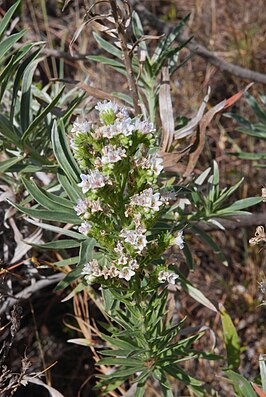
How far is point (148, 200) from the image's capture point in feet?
4.72

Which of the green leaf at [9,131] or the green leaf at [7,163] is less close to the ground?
the green leaf at [9,131]

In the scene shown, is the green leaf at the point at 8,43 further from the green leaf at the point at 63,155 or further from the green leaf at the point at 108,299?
the green leaf at the point at 108,299

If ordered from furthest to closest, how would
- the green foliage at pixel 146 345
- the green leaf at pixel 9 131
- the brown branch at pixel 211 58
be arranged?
the brown branch at pixel 211 58, the green leaf at pixel 9 131, the green foliage at pixel 146 345

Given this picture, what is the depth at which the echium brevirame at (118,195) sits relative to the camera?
56.8 inches

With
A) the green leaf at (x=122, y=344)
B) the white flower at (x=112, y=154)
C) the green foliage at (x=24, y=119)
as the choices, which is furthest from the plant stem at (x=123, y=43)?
the green leaf at (x=122, y=344)

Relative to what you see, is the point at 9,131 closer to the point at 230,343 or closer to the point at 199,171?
the point at 230,343

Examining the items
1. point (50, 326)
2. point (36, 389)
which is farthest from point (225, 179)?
point (36, 389)

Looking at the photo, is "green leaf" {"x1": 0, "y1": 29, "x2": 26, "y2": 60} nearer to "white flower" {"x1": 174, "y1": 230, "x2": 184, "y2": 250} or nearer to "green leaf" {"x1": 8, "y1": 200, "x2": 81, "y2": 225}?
"green leaf" {"x1": 8, "y1": 200, "x2": 81, "y2": 225}

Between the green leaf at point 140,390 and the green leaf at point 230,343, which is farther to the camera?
the green leaf at point 230,343

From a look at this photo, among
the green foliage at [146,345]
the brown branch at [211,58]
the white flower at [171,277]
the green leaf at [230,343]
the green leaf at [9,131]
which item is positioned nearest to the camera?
the white flower at [171,277]

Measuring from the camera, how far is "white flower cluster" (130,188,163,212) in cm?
144

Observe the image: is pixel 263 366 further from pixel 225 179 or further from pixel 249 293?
pixel 225 179

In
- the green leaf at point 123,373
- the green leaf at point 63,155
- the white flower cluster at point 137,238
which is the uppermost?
the green leaf at point 63,155

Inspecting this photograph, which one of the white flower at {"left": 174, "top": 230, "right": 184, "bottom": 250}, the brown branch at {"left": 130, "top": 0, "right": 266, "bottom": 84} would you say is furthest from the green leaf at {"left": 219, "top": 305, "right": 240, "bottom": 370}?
the brown branch at {"left": 130, "top": 0, "right": 266, "bottom": 84}
